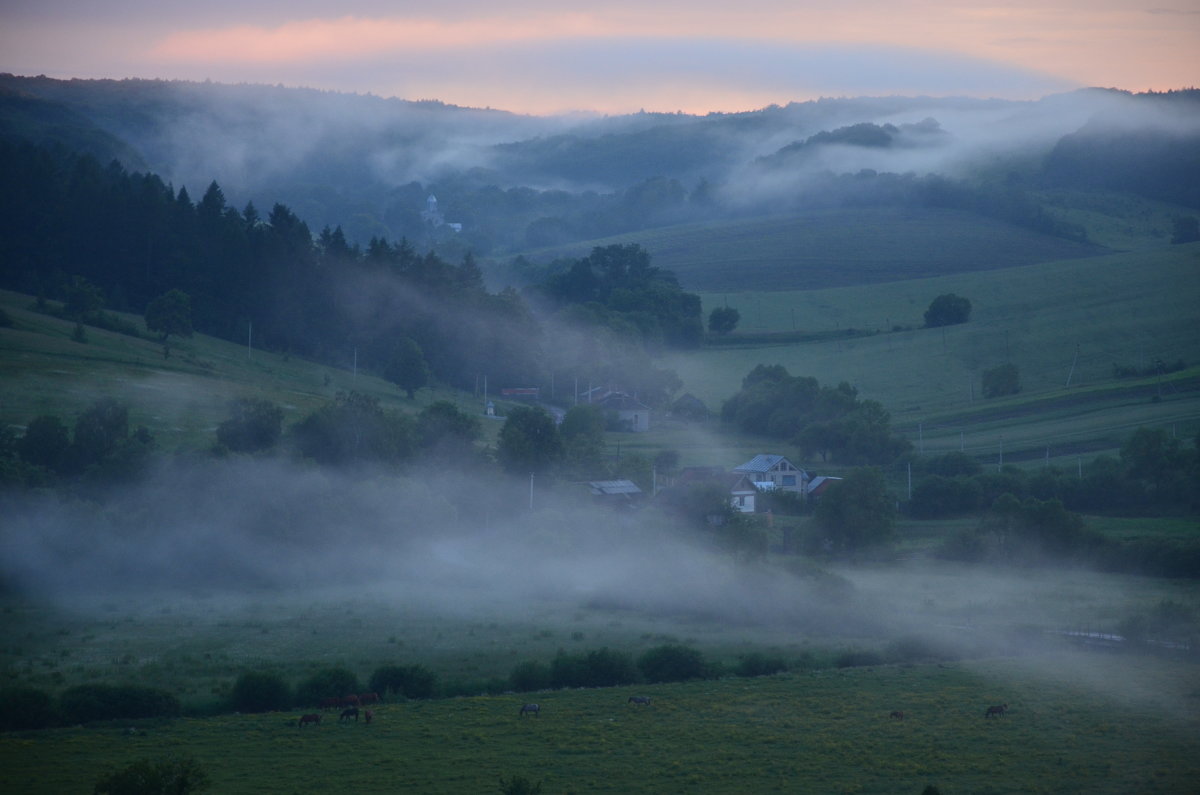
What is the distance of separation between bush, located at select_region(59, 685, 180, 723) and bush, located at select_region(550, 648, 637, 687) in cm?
897

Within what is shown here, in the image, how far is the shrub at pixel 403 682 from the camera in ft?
89.7

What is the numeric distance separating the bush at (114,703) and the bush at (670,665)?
11.4m

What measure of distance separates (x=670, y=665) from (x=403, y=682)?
22.5 ft

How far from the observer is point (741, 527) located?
151 ft

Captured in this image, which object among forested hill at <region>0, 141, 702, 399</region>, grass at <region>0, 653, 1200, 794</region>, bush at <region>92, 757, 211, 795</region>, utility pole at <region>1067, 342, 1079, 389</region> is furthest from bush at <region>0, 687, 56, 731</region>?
utility pole at <region>1067, 342, 1079, 389</region>

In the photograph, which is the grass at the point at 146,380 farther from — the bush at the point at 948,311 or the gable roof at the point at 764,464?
the bush at the point at 948,311

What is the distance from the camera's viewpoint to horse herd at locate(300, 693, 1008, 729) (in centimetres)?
2453

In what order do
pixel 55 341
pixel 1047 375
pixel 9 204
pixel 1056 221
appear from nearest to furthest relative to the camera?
pixel 55 341
pixel 9 204
pixel 1047 375
pixel 1056 221

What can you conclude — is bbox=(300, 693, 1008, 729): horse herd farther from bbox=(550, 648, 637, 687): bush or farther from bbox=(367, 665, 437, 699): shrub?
bbox=(550, 648, 637, 687): bush

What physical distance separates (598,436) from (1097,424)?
26.0 meters

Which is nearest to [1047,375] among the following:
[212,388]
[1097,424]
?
[1097,424]

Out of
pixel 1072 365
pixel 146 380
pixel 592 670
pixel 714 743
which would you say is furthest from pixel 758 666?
pixel 1072 365

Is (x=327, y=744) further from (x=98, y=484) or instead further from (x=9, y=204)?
(x=9, y=204)

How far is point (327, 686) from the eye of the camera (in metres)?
26.5
